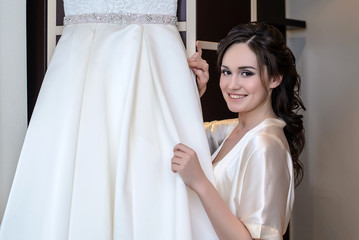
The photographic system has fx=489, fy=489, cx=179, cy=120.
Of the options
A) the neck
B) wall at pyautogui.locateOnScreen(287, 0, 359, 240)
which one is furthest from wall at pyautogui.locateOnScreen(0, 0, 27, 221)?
wall at pyautogui.locateOnScreen(287, 0, 359, 240)

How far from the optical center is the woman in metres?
1.28

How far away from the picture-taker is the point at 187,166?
1.17m

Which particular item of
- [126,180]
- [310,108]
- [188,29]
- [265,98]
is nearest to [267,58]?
[265,98]

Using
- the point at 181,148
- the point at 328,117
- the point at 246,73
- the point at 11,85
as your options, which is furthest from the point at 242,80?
the point at 328,117

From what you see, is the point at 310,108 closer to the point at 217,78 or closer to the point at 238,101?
the point at 217,78

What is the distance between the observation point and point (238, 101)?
5.09 ft

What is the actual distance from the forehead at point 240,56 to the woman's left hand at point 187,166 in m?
0.43

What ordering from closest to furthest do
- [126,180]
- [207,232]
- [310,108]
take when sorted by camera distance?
1. [126,180]
2. [207,232]
3. [310,108]

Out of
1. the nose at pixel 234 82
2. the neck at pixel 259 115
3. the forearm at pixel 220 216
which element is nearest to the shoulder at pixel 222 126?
the neck at pixel 259 115

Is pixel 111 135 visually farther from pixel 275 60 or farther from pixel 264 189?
pixel 275 60

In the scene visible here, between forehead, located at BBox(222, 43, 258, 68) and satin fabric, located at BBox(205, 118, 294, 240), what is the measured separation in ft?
0.65

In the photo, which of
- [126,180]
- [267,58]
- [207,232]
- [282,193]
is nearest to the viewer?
[126,180]

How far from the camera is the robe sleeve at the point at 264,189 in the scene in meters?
1.34

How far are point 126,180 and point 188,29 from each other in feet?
1.46
